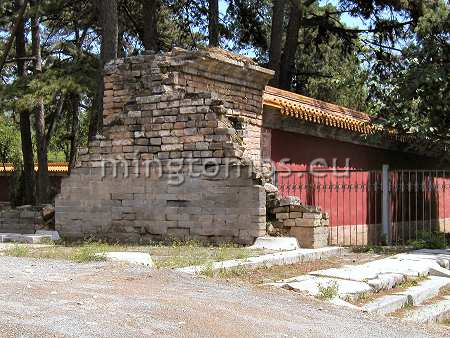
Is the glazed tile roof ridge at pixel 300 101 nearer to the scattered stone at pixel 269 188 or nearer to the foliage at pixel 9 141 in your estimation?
the scattered stone at pixel 269 188

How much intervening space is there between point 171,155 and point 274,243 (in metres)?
2.55

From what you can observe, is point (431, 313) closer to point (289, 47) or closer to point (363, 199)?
point (363, 199)

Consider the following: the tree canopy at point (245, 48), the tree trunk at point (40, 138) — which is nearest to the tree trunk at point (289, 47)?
the tree canopy at point (245, 48)

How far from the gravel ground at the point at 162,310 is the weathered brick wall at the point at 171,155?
11.4 feet

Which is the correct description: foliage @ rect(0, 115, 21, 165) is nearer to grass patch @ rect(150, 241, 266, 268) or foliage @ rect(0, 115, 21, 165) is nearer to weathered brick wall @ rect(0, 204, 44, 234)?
weathered brick wall @ rect(0, 204, 44, 234)

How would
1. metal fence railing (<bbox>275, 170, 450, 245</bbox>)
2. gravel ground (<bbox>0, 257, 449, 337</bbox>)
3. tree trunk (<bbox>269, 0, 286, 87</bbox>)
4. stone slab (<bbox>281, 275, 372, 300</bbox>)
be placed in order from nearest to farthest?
gravel ground (<bbox>0, 257, 449, 337</bbox>) → stone slab (<bbox>281, 275, 372, 300</bbox>) → metal fence railing (<bbox>275, 170, 450, 245</bbox>) → tree trunk (<bbox>269, 0, 286, 87</bbox>)

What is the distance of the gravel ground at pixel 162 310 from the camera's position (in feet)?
16.9

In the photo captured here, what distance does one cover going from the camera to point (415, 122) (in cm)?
1449

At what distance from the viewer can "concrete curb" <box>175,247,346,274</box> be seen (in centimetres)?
807

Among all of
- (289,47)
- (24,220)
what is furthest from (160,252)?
(289,47)

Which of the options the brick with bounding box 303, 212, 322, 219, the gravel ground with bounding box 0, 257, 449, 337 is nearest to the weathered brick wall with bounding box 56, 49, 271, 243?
the brick with bounding box 303, 212, 322, 219

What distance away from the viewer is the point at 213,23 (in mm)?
21156

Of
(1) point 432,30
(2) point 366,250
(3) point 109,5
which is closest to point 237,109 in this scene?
(2) point 366,250

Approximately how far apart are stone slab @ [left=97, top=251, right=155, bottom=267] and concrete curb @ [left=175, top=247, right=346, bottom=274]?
707mm
